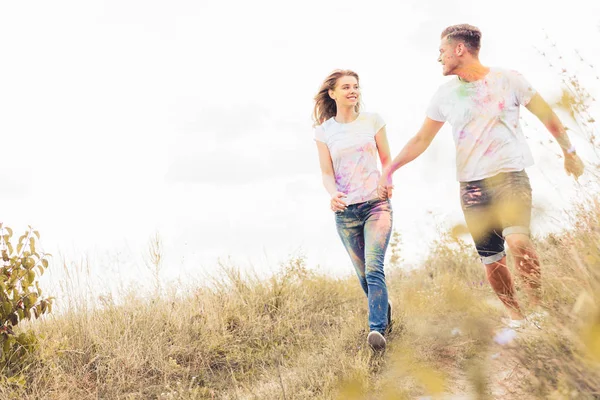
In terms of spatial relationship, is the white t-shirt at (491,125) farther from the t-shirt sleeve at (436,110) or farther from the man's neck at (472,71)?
the t-shirt sleeve at (436,110)

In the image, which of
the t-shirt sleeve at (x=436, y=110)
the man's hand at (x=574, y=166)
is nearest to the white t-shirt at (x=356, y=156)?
the t-shirt sleeve at (x=436, y=110)

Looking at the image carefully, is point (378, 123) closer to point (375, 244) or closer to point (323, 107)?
point (323, 107)

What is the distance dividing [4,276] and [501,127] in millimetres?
4150

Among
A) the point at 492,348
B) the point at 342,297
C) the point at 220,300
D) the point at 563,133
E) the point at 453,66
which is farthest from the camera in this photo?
the point at 342,297

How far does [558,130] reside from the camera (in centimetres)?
387

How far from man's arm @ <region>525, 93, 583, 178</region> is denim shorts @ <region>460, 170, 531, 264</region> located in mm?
321

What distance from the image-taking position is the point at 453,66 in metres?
4.10

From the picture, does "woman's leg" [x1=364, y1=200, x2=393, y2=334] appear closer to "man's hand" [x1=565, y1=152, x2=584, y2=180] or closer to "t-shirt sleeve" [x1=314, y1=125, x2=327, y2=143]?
"t-shirt sleeve" [x1=314, y1=125, x2=327, y2=143]

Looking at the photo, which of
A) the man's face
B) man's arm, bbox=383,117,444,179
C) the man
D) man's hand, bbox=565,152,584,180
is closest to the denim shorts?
the man

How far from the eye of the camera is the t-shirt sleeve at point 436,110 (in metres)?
4.26

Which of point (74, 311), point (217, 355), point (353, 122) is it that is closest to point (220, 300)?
point (217, 355)

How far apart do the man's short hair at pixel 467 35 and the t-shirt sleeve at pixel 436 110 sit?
419 mm

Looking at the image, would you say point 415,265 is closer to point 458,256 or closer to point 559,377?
point 458,256

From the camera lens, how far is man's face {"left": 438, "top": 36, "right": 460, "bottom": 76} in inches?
161
